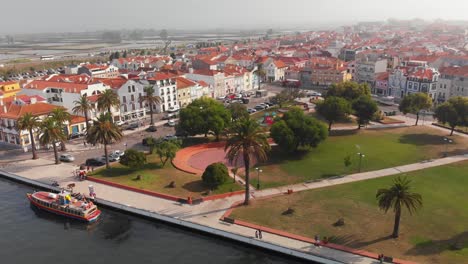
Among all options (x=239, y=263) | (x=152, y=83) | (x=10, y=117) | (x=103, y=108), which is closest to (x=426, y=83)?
(x=152, y=83)

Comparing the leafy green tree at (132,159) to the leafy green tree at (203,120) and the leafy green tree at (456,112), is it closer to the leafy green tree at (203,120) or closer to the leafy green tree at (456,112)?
the leafy green tree at (203,120)

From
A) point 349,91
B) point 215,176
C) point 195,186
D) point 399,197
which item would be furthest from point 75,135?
point 399,197

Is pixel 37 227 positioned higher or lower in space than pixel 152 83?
lower

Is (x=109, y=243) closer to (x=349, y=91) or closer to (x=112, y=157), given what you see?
(x=112, y=157)

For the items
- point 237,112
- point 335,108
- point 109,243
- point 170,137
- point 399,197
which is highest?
point 335,108

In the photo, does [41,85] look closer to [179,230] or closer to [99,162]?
[99,162]

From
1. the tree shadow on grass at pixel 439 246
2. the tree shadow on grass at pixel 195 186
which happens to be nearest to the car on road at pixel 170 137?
the tree shadow on grass at pixel 195 186
